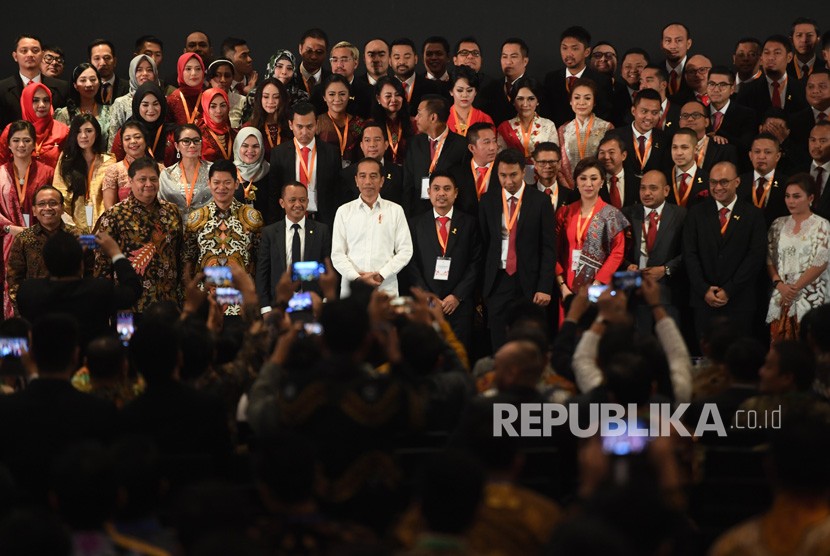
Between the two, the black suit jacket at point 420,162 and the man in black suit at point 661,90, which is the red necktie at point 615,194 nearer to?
the man in black suit at point 661,90

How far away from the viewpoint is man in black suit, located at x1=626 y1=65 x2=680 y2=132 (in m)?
8.27

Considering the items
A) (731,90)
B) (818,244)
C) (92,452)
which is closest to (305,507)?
(92,452)

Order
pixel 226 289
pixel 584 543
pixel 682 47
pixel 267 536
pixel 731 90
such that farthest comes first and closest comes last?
pixel 682 47
pixel 731 90
pixel 226 289
pixel 267 536
pixel 584 543

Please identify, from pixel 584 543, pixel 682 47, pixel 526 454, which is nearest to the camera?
pixel 584 543

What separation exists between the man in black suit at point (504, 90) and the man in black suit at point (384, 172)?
3.48 feet

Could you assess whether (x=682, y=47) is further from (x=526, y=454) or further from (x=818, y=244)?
(x=526, y=454)

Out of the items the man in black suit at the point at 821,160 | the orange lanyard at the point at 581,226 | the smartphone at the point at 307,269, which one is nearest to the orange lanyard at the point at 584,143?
the orange lanyard at the point at 581,226

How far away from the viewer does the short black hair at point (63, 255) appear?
16.5 feet

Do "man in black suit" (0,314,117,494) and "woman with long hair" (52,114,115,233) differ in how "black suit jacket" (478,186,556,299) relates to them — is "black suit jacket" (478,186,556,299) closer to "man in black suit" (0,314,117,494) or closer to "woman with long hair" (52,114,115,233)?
"woman with long hair" (52,114,115,233)

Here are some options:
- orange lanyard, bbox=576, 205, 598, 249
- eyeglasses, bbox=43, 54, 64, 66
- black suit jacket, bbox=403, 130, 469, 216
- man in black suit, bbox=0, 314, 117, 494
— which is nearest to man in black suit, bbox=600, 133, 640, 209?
orange lanyard, bbox=576, 205, 598, 249

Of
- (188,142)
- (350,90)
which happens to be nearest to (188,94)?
(188,142)

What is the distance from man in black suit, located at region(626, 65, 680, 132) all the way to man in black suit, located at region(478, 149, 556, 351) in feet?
4.36

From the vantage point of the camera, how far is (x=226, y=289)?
17.4ft

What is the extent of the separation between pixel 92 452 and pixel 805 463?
173 cm
